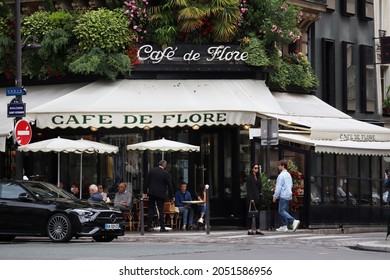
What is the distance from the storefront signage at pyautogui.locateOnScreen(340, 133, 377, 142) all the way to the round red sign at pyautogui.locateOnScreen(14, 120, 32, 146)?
9.77m

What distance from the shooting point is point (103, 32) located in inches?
1437

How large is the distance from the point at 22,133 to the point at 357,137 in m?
10.7

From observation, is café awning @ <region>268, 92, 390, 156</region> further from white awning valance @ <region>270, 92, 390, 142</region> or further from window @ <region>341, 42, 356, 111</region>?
window @ <region>341, 42, 356, 111</region>

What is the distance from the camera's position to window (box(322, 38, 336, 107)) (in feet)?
153

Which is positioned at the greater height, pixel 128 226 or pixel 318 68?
pixel 318 68

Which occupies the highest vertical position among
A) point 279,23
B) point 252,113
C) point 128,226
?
point 279,23

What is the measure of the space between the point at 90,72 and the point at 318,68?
1231 centimetres

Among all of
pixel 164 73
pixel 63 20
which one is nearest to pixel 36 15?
pixel 63 20

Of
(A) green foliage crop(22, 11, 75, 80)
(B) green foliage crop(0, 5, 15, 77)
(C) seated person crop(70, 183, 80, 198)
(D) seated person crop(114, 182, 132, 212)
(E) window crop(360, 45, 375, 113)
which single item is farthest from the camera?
(E) window crop(360, 45, 375, 113)

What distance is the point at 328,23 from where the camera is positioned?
4669 cm

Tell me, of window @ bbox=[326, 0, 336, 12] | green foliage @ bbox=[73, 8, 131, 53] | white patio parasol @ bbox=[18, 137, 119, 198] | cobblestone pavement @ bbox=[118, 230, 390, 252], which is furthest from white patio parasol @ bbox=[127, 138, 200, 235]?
window @ bbox=[326, 0, 336, 12]

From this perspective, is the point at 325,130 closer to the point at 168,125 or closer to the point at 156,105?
the point at 168,125

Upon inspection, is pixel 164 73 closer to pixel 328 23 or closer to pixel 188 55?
pixel 188 55

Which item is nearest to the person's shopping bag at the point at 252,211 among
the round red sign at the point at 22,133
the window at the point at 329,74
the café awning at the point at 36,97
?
the round red sign at the point at 22,133
